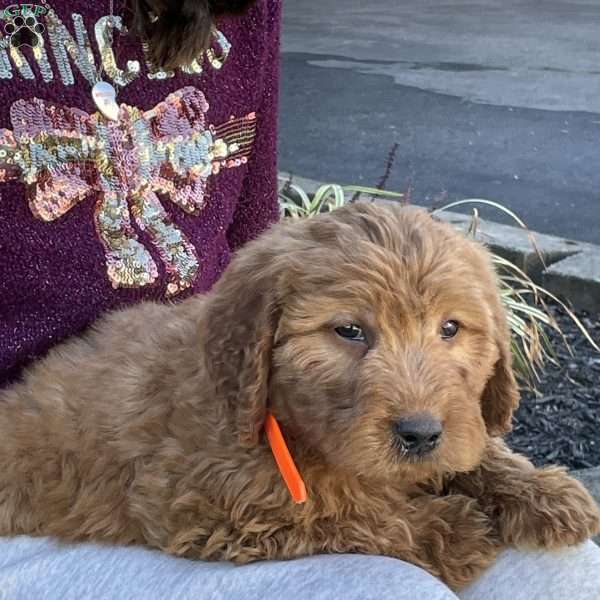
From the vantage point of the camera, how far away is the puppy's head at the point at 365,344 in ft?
6.71

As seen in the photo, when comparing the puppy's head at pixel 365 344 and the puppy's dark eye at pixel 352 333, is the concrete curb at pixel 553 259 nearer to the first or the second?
the puppy's head at pixel 365 344

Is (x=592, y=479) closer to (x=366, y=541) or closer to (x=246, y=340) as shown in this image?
(x=366, y=541)

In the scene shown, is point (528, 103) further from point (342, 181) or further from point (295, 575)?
point (295, 575)

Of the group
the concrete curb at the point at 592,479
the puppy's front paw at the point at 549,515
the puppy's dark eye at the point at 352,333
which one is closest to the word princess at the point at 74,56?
the puppy's dark eye at the point at 352,333

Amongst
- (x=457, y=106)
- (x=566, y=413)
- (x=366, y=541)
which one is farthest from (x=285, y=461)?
(x=457, y=106)

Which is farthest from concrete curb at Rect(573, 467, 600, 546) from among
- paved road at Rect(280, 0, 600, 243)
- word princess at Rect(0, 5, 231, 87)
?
paved road at Rect(280, 0, 600, 243)

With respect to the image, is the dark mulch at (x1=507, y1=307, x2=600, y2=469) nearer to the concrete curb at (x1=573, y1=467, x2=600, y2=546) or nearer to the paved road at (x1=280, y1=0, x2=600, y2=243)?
the concrete curb at (x1=573, y1=467, x2=600, y2=546)

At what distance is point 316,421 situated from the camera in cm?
213

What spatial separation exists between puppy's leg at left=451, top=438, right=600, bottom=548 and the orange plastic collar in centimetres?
48

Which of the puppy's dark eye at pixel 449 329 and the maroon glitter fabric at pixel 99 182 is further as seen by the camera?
the maroon glitter fabric at pixel 99 182

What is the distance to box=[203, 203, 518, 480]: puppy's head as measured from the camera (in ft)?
Result: 6.71

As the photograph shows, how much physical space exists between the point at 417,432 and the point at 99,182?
1.27 metres

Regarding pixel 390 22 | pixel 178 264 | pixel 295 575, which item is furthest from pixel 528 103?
pixel 295 575

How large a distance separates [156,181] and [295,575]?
1.27 m
